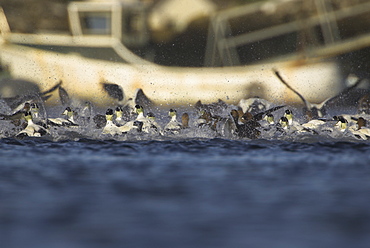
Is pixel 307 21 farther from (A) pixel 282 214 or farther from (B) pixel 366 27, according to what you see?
(A) pixel 282 214

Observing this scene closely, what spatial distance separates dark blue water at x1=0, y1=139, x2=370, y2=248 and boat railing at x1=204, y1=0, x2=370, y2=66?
1260 centimetres

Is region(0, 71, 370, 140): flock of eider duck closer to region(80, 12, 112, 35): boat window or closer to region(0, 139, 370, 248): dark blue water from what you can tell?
region(0, 139, 370, 248): dark blue water

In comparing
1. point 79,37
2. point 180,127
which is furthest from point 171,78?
point 180,127

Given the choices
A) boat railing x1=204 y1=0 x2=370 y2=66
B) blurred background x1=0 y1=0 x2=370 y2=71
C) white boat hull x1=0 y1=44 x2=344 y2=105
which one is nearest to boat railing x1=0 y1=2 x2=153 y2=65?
blurred background x1=0 y1=0 x2=370 y2=71

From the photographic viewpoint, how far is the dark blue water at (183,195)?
5.71m

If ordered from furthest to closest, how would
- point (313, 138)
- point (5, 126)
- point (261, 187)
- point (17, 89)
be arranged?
point (17, 89) < point (5, 126) < point (313, 138) < point (261, 187)

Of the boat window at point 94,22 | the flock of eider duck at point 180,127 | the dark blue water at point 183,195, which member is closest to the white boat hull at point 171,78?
the boat window at point 94,22

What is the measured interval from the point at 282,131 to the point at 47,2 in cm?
1358

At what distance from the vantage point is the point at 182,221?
20.2 feet

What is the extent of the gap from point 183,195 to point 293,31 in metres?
18.2

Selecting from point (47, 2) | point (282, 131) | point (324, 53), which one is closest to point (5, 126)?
point (282, 131)

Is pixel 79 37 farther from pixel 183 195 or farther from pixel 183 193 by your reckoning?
pixel 183 195

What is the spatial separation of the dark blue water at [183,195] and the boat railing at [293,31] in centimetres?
1260

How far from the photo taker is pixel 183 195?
7.40m
